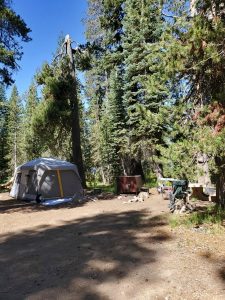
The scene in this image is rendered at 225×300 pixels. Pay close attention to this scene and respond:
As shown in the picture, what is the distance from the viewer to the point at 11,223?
1051 centimetres

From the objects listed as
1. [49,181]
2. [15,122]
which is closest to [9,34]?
[49,181]

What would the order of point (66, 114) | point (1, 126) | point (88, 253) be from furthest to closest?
point (1, 126)
point (66, 114)
point (88, 253)

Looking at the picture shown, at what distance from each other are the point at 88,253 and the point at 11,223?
457 centimetres

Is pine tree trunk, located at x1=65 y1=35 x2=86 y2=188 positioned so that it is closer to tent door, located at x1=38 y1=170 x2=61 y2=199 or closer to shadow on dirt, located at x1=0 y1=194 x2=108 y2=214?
tent door, located at x1=38 y1=170 x2=61 y2=199

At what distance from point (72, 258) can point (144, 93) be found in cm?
1562

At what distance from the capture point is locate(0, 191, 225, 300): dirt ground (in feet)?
16.2

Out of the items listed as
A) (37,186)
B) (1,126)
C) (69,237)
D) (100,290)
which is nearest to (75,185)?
(37,186)

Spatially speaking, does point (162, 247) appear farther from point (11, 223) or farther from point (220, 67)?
point (11, 223)

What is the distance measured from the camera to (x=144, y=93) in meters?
20.8

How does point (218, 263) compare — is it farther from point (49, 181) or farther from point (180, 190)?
point (49, 181)

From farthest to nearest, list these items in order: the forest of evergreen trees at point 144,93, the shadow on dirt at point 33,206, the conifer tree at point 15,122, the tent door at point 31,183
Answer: the conifer tree at point 15,122 → the tent door at point 31,183 → the shadow on dirt at point 33,206 → the forest of evergreen trees at point 144,93

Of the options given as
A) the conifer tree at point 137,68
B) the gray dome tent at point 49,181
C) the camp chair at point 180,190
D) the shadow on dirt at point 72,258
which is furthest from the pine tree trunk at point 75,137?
the camp chair at point 180,190

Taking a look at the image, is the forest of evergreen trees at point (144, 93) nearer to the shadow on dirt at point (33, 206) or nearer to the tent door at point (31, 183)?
the shadow on dirt at point (33, 206)

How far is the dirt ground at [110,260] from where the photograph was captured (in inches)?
194
